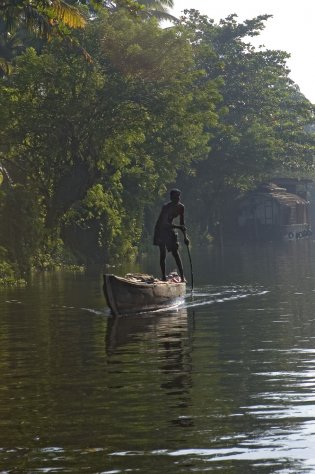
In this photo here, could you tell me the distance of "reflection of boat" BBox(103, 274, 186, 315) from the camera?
2244 cm

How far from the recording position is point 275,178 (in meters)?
91.6

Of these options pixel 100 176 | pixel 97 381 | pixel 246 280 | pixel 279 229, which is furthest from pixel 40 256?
pixel 279 229

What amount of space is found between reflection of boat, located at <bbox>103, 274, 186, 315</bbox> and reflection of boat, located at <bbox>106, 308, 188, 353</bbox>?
22 centimetres

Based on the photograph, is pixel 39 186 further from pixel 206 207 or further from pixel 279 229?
pixel 279 229

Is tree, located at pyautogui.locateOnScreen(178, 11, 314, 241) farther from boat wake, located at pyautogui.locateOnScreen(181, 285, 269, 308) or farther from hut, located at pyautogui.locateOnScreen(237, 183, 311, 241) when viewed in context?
boat wake, located at pyautogui.locateOnScreen(181, 285, 269, 308)

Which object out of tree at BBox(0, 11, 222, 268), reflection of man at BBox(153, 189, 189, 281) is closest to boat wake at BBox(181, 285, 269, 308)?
reflection of man at BBox(153, 189, 189, 281)

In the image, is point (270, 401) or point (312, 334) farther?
point (312, 334)

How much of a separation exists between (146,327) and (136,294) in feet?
7.51

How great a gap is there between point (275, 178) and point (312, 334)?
2886 inches

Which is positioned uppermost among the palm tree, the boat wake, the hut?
the palm tree

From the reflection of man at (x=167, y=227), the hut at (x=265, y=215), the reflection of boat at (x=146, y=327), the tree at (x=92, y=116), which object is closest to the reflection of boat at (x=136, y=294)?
the reflection of boat at (x=146, y=327)

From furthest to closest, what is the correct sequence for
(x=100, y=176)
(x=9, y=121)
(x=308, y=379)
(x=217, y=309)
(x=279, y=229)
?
(x=279, y=229), (x=100, y=176), (x=9, y=121), (x=217, y=309), (x=308, y=379)

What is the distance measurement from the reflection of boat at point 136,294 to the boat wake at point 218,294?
3.75 ft

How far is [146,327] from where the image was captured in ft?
68.7
